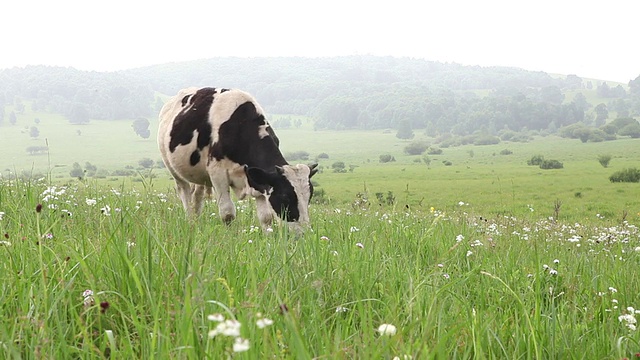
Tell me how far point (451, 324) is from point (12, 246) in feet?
10.1

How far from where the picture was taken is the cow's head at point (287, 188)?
7.92 meters

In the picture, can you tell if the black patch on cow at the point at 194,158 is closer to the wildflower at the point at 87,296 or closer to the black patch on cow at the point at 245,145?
the black patch on cow at the point at 245,145

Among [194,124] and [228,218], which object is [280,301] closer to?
[228,218]

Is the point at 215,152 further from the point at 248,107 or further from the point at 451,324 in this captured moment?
the point at 451,324

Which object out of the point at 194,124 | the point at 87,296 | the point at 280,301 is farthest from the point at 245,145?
the point at 280,301

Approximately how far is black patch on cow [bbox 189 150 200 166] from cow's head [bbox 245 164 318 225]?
1.57m

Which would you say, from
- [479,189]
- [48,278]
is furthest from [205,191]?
[479,189]

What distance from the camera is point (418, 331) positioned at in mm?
2939

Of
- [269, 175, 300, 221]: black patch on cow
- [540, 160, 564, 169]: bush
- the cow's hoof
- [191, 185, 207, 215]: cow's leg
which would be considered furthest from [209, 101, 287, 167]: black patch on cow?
[540, 160, 564, 169]: bush

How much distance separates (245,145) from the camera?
930 cm

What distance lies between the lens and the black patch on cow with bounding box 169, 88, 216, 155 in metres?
9.66

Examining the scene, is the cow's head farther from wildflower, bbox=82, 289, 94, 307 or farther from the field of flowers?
wildflower, bbox=82, 289, 94, 307

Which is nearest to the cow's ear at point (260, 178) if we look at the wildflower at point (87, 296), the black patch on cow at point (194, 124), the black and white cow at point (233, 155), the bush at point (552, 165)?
the black and white cow at point (233, 155)

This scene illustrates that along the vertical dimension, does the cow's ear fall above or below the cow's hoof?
above
